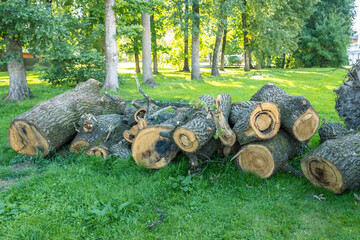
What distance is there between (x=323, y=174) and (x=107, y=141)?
382 centimetres

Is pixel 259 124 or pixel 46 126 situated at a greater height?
pixel 259 124

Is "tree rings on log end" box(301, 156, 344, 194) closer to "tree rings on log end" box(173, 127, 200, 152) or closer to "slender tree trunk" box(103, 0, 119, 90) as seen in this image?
"tree rings on log end" box(173, 127, 200, 152)

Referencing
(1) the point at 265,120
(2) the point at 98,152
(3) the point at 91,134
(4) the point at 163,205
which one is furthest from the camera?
(3) the point at 91,134

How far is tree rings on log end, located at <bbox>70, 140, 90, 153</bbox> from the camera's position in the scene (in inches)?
212

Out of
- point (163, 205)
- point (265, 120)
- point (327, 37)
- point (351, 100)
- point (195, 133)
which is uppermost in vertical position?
point (327, 37)

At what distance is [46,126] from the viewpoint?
529 cm

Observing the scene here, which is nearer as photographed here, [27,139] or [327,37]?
[27,139]

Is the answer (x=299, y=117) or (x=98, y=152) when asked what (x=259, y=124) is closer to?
(x=299, y=117)

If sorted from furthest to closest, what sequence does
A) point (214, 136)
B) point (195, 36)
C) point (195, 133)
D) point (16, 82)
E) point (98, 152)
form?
1. point (195, 36)
2. point (16, 82)
3. point (98, 152)
4. point (214, 136)
5. point (195, 133)

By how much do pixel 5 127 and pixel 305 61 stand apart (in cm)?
3546

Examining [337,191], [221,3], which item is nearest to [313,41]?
[221,3]

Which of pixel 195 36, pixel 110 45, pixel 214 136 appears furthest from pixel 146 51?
pixel 214 136

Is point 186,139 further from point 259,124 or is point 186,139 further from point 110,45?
point 110,45

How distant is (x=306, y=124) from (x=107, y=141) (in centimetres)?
366
